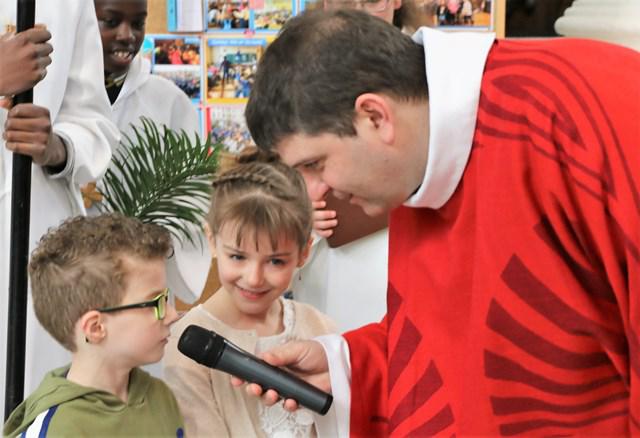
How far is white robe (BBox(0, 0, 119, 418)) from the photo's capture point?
2193 millimetres

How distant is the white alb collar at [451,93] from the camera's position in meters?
1.21

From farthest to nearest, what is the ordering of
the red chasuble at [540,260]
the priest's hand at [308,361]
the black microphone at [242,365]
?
the priest's hand at [308,361]
the black microphone at [242,365]
the red chasuble at [540,260]

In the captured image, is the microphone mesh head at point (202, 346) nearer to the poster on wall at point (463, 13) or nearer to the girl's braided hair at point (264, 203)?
the girl's braided hair at point (264, 203)

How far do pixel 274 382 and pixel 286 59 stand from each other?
19.9 inches

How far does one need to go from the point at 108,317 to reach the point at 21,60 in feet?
2.17

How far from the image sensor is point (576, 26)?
7.54 feet

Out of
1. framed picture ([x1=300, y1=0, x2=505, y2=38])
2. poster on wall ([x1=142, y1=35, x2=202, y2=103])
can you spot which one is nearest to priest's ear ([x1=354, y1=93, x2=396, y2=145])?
framed picture ([x1=300, y1=0, x2=505, y2=38])

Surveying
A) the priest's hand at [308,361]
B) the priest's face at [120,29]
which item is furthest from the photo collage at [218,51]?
the priest's hand at [308,361]

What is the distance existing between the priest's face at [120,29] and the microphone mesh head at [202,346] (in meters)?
1.21

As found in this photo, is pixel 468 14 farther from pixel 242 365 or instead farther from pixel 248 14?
pixel 242 365

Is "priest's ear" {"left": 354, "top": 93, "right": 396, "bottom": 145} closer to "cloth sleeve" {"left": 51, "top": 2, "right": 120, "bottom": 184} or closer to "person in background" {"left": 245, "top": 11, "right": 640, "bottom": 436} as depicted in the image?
"person in background" {"left": 245, "top": 11, "right": 640, "bottom": 436}

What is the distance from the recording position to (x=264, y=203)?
190 cm

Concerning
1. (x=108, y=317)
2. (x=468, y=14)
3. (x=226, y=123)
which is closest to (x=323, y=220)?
(x=226, y=123)

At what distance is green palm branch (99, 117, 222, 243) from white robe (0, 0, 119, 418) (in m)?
0.09
